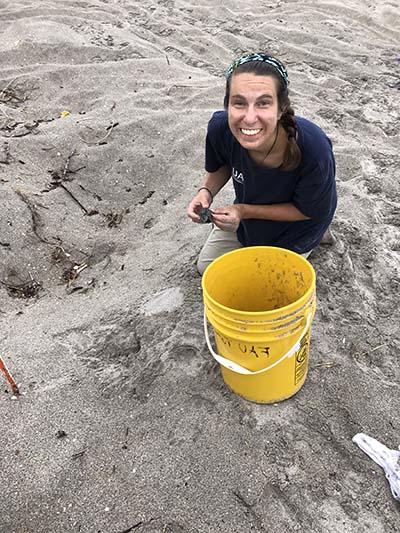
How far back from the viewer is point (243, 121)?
1.73 metres

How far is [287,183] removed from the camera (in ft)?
6.41

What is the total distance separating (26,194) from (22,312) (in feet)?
2.68

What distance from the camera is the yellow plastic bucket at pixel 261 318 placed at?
1.55m

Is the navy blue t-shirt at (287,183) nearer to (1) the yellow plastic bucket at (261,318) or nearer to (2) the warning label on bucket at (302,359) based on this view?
(1) the yellow plastic bucket at (261,318)

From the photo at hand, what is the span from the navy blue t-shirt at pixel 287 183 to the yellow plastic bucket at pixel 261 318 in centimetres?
29

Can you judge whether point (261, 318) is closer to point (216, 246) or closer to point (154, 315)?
point (154, 315)

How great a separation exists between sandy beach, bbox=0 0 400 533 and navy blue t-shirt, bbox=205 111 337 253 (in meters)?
0.33

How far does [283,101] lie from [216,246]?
84 cm

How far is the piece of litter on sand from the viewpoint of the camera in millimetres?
1603

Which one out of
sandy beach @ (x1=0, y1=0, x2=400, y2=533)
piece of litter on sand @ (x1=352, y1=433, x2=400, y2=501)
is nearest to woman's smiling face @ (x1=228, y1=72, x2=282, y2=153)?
sandy beach @ (x1=0, y1=0, x2=400, y2=533)

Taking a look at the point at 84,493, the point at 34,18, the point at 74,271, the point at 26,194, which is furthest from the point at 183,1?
the point at 84,493

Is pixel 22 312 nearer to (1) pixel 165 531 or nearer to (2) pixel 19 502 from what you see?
(2) pixel 19 502

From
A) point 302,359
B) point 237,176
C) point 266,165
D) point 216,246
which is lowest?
point 216,246

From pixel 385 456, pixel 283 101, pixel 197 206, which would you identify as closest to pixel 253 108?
pixel 283 101
